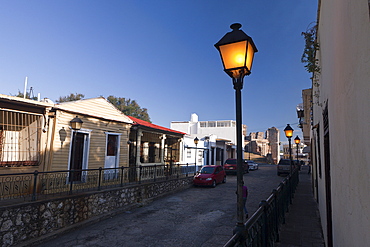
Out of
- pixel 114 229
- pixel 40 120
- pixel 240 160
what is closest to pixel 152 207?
pixel 114 229

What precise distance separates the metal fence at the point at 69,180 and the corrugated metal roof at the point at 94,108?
2978 millimetres

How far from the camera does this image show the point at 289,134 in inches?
524

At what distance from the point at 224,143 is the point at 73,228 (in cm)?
2586

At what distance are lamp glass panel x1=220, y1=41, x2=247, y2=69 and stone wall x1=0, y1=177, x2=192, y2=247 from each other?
24.2 feet

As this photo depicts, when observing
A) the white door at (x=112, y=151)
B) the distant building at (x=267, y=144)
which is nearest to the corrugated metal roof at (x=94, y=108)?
the white door at (x=112, y=151)

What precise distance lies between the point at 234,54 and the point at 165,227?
676cm

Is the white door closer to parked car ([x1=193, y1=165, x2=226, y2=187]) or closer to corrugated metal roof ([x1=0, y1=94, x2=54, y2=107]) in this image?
corrugated metal roof ([x1=0, y1=94, x2=54, y2=107])

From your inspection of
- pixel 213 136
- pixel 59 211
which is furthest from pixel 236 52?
pixel 213 136

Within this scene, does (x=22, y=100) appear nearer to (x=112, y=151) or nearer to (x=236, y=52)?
(x=112, y=151)

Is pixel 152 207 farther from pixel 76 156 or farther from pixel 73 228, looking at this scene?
pixel 76 156

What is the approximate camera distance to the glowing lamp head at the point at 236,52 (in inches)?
136

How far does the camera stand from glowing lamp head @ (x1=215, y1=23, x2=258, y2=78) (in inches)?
136

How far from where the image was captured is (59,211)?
25.7 feet

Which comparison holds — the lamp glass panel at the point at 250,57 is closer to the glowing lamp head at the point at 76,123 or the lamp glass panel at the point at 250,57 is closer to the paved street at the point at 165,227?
the paved street at the point at 165,227
